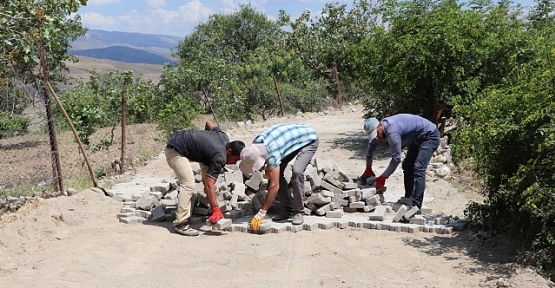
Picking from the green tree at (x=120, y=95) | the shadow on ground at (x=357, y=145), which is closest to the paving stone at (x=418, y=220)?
the shadow on ground at (x=357, y=145)

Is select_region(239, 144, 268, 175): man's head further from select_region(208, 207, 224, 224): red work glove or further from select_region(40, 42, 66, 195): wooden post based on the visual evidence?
select_region(40, 42, 66, 195): wooden post

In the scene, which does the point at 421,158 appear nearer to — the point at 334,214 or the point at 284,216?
the point at 334,214

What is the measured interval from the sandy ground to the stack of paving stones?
0.15 m

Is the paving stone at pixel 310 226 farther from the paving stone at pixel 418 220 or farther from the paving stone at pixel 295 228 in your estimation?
the paving stone at pixel 418 220

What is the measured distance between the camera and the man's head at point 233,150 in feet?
22.4

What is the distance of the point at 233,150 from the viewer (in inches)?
270

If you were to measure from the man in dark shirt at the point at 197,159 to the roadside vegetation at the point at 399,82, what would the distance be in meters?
2.14

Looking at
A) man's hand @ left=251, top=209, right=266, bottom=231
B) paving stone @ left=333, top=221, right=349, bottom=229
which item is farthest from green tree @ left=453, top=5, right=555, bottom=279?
man's hand @ left=251, top=209, right=266, bottom=231

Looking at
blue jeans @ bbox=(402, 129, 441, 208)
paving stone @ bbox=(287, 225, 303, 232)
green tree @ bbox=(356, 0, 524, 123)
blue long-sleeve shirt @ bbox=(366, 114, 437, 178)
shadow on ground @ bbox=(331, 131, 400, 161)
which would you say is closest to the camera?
paving stone @ bbox=(287, 225, 303, 232)

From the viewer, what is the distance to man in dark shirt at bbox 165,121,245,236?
6.86 m

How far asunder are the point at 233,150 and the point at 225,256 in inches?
49.2

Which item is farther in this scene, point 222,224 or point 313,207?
point 313,207

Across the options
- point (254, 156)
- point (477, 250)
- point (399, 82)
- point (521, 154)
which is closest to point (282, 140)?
point (254, 156)

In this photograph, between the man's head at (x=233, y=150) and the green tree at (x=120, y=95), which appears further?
the green tree at (x=120, y=95)
